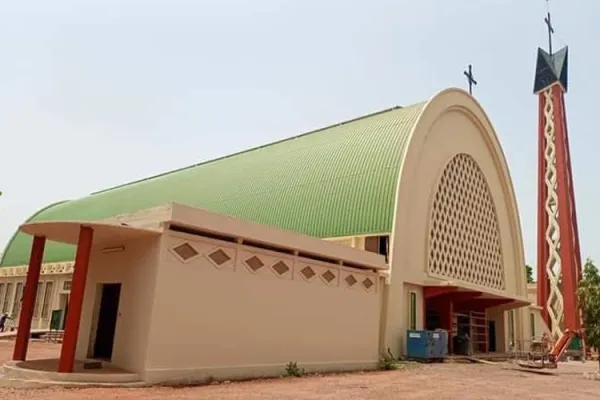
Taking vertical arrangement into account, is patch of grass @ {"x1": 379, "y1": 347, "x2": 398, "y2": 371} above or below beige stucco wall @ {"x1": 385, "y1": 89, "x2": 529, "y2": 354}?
below

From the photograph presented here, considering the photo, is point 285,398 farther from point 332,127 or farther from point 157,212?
point 332,127

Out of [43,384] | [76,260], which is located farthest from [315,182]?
[43,384]

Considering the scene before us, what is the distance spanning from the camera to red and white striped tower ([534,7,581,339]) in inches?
1378

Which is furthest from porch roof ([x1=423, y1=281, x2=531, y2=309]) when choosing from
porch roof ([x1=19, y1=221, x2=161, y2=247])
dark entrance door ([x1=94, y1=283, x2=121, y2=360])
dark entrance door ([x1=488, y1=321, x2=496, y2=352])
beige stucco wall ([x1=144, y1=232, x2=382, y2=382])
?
porch roof ([x1=19, y1=221, x2=161, y2=247])

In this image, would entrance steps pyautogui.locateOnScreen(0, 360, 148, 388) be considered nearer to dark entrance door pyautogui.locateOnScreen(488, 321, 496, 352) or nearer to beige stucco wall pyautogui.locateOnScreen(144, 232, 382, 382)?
beige stucco wall pyautogui.locateOnScreen(144, 232, 382, 382)

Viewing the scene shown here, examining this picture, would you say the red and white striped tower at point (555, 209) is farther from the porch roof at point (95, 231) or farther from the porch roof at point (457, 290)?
the porch roof at point (95, 231)

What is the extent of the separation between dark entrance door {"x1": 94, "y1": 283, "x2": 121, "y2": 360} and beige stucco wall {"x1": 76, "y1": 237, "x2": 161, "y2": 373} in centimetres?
18

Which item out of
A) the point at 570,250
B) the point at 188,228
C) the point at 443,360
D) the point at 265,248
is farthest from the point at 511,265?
the point at 188,228

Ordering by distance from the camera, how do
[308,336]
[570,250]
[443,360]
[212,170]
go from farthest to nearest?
[570,250] < [212,170] < [443,360] < [308,336]

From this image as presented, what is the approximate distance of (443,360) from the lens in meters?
20.2

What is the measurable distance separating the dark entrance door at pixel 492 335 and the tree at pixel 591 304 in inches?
388

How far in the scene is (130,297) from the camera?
1241cm

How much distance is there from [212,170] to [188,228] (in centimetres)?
2017

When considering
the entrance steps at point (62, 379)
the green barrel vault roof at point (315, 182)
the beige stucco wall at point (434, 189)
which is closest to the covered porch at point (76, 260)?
the entrance steps at point (62, 379)
